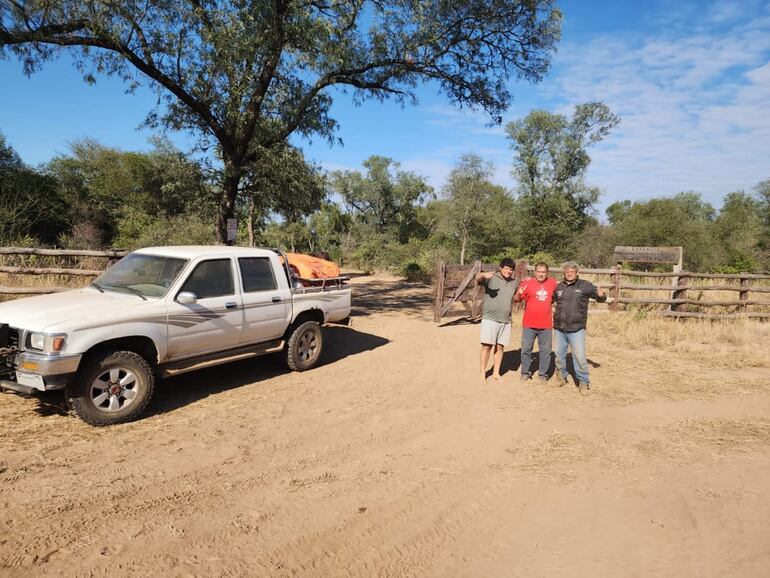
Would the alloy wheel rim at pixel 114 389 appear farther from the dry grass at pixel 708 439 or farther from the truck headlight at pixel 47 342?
the dry grass at pixel 708 439

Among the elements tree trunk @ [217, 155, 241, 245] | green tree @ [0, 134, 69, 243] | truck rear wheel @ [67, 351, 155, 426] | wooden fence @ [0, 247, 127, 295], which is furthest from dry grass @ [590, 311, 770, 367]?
green tree @ [0, 134, 69, 243]

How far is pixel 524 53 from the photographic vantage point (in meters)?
12.0

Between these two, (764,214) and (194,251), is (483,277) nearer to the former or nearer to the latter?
(194,251)

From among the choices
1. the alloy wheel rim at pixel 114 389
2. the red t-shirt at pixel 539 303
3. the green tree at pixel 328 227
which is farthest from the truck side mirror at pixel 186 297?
the green tree at pixel 328 227

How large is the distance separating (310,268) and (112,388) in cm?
406

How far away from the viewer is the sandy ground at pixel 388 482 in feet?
9.93

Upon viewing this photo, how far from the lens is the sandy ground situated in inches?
119

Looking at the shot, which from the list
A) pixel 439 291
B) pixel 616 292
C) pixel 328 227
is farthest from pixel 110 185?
pixel 616 292

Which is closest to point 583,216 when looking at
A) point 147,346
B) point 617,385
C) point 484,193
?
point 484,193

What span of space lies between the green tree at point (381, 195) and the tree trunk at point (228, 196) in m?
30.7

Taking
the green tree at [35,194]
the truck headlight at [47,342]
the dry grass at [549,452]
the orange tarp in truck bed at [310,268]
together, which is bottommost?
the dry grass at [549,452]

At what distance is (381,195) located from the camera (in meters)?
43.4

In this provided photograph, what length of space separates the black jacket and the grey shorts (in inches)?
29.0

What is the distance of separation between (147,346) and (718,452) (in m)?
6.15
